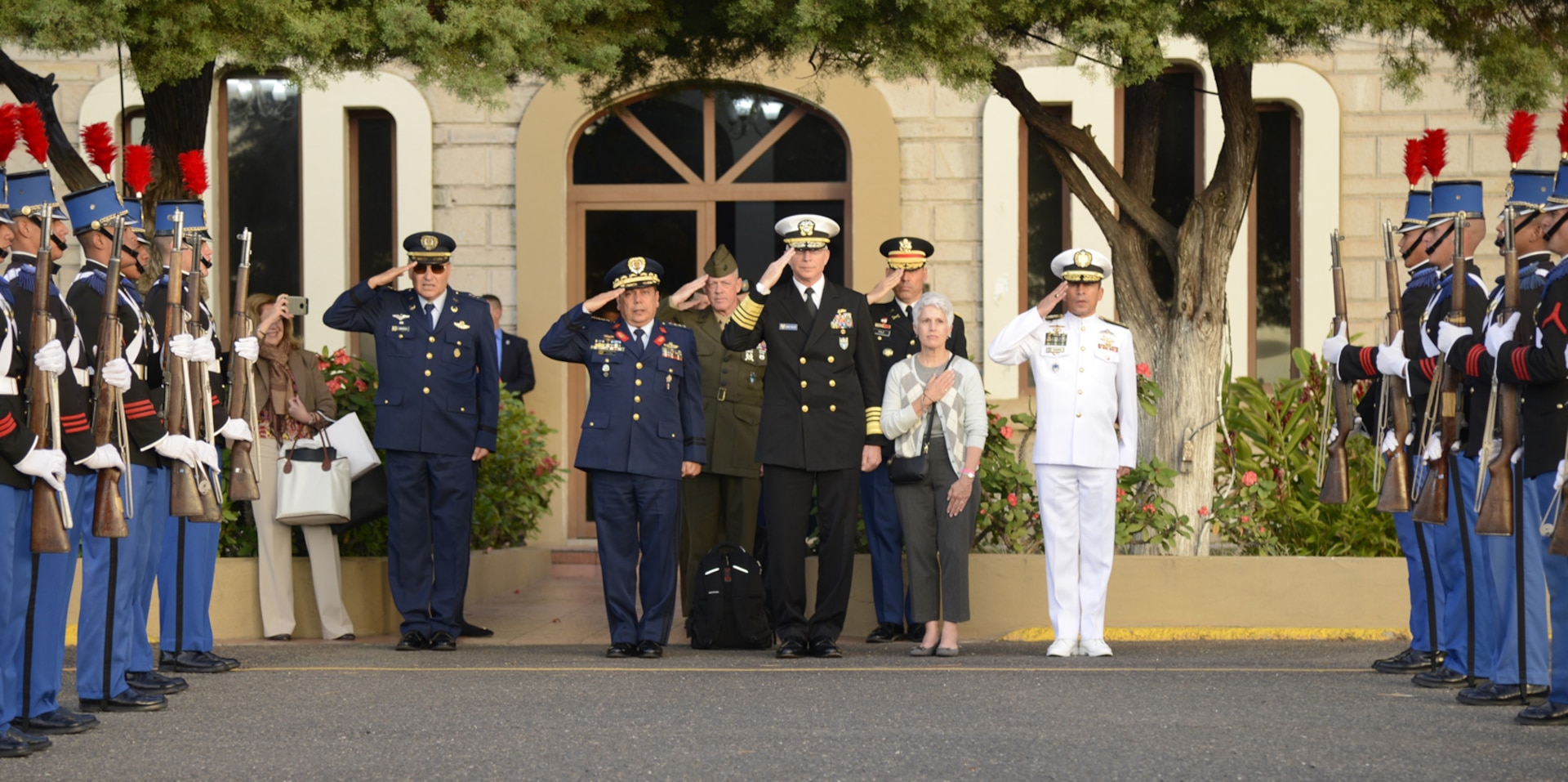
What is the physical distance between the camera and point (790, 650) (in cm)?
856

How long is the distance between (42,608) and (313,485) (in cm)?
304

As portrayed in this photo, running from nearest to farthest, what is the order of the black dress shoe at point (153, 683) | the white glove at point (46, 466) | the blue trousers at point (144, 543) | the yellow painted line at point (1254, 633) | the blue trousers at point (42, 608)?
the white glove at point (46, 466) < the blue trousers at point (42, 608) < the blue trousers at point (144, 543) < the black dress shoe at point (153, 683) < the yellow painted line at point (1254, 633)

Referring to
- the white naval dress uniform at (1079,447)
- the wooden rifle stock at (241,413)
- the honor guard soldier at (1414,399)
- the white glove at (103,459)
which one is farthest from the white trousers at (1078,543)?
the white glove at (103,459)

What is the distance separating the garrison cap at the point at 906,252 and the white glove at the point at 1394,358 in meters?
2.45

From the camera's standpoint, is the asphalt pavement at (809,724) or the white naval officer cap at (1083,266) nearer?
the asphalt pavement at (809,724)

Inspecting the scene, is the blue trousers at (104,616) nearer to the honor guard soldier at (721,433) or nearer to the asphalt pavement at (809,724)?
the asphalt pavement at (809,724)

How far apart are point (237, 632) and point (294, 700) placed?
8.74ft

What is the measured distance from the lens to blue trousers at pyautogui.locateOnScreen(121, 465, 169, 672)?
7.34 m

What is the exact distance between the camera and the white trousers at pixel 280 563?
9.59 metres

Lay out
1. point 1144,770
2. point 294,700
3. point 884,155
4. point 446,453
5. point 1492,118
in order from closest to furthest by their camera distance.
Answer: point 1144,770 < point 294,700 < point 446,453 < point 1492,118 < point 884,155

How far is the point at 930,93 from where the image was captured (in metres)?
13.5

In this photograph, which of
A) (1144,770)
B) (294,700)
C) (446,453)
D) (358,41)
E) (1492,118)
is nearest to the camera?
(1144,770)

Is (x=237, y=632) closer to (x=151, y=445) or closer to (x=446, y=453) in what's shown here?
(x=446, y=453)

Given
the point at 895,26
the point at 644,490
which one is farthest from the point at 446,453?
the point at 895,26
